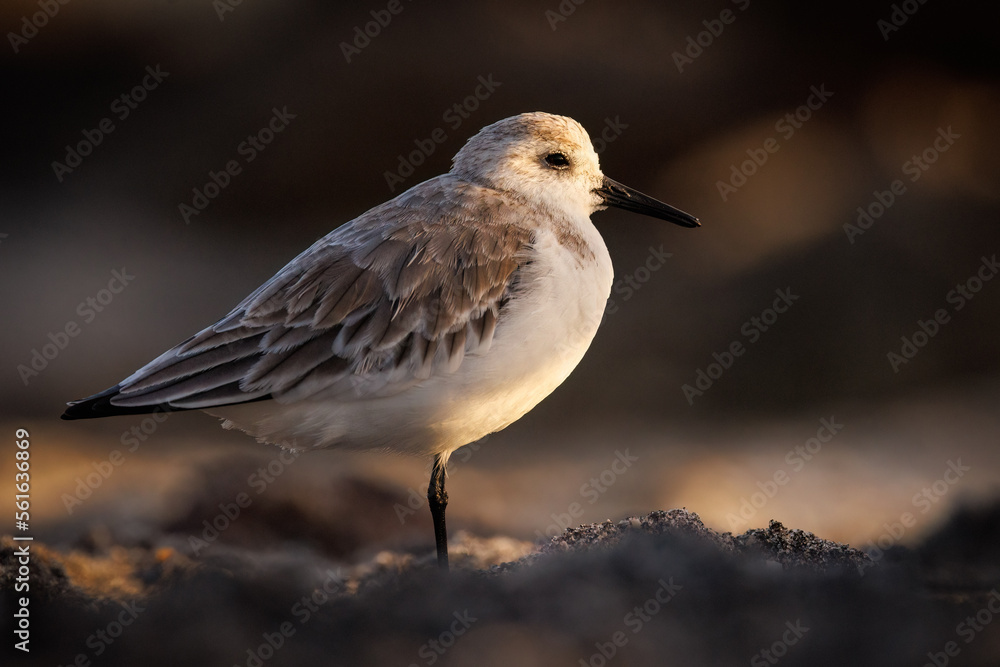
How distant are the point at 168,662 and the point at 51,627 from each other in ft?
1.60

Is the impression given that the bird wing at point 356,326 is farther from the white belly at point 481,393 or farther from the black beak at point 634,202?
the black beak at point 634,202

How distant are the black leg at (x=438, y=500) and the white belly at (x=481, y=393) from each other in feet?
0.80

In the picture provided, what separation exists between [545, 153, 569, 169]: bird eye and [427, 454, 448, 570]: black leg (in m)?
1.35

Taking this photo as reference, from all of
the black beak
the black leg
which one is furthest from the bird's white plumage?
the black beak

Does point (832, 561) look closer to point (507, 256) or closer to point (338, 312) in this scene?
point (507, 256)

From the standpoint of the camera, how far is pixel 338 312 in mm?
3307

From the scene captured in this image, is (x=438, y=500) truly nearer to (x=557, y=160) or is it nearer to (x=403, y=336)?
(x=403, y=336)

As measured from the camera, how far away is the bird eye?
3.87m

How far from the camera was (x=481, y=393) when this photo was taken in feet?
11.1

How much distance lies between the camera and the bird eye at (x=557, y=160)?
387 centimetres

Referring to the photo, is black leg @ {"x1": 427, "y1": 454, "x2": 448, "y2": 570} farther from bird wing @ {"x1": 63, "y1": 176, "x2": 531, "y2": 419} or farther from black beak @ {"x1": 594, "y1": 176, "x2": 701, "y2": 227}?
black beak @ {"x1": 594, "y1": 176, "x2": 701, "y2": 227}

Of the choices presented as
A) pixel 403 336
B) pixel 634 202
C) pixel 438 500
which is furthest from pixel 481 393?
pixel 634 202

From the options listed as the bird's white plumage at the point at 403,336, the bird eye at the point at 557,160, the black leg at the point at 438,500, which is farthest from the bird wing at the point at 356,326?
the black leg at the point at 438,500

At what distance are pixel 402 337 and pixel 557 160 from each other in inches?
45.5
